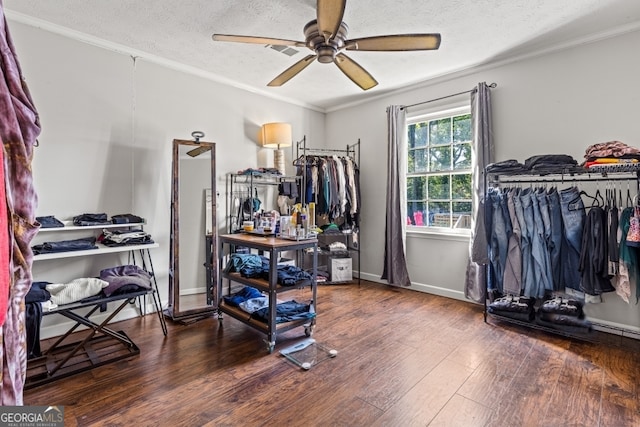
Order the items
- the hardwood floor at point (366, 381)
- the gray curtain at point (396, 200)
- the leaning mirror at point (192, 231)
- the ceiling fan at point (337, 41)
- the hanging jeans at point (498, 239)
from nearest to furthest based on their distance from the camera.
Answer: the hardwood floor at point (366, 381) < the ceiling fan at point (337, 41) < the hanging jeans at point (498, 239) < the leaning mirror at point (192, 231) < the gray curtain at point (396, 200)

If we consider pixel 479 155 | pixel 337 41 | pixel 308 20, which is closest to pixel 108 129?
pixel 308 20

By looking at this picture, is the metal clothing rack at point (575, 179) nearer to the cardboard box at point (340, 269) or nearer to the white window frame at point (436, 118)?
the white window frame at point (436, 118)

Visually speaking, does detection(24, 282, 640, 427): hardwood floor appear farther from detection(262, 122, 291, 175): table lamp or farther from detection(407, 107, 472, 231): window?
detection(262, 122, 291, 175): table lamp

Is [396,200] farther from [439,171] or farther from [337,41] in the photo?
[337,41]

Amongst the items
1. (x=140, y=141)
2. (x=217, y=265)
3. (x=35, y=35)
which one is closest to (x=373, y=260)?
(x=217, y=265)

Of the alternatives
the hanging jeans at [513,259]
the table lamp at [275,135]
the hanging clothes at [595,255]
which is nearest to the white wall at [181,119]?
the table lamp at [275,135]

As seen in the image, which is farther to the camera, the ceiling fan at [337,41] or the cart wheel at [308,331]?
the cart wheel at [308,331]

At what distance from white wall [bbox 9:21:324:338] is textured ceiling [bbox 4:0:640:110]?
0.20 meters

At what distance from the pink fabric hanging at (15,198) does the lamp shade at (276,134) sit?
10.6ft

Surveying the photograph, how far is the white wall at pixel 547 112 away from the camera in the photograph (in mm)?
2686

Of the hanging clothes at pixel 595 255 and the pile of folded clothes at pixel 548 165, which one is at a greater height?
the pile of folded clothes at pixel 548 165

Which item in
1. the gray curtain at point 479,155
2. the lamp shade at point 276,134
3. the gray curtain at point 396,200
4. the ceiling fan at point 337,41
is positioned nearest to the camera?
the ceiling fan at point 337,41

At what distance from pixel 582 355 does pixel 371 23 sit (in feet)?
9.88

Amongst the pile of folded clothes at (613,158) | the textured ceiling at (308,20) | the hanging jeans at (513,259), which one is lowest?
the hanging jeans at (513,259)
